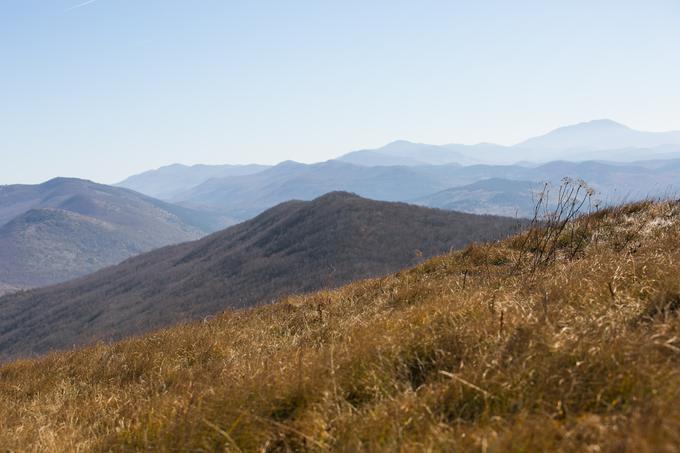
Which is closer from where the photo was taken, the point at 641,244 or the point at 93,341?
the point at 641,244

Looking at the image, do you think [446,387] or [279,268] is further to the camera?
[279,268]

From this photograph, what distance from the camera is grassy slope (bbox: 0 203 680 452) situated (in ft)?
8.70

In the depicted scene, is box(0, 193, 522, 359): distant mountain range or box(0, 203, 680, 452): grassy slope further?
box(0, 193, 522, 359): distant mountain range

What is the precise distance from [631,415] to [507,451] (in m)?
0.66

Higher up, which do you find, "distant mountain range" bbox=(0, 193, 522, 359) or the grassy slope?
the grassy slope

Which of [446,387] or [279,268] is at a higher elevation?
[446,387]

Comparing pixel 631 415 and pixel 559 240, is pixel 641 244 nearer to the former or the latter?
pixel 559 240

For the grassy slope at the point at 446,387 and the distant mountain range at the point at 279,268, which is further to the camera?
the distant mountain range at the point at 279,268

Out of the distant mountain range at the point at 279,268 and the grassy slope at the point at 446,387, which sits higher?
the grassy slope at the point at 446,387

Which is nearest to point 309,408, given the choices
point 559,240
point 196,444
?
point 196,444

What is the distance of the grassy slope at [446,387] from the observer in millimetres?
2650

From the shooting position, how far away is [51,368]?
27.5ft

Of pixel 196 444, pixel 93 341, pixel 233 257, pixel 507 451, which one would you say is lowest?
pixel 233 257

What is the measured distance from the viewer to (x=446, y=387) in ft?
10.4
